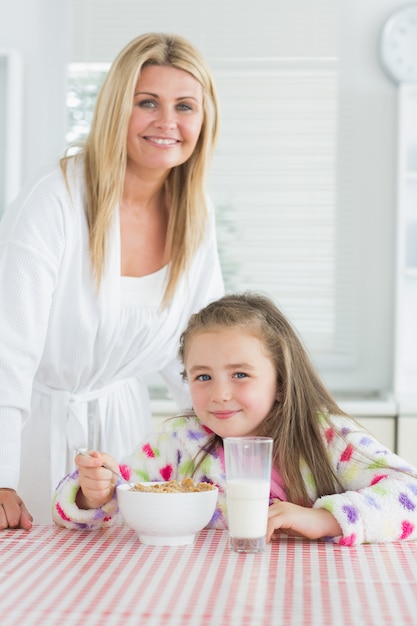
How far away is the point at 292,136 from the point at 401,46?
0.52 metres

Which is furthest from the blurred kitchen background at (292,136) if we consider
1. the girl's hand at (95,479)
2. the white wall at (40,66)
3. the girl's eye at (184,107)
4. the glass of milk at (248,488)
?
the glass of milk at (248,488)

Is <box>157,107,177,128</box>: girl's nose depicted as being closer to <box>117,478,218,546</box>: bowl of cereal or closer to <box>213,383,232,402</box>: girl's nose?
<box>213,383,232,402</box>: girl's nose

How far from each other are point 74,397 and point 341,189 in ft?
6.51

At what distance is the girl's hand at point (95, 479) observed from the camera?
61.6 inches

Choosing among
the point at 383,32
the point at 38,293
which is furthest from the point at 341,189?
the point at 38,293

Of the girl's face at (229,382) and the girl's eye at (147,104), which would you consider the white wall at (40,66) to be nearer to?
the girl's eye at (147,104)

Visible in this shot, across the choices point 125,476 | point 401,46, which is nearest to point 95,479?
point 125,476

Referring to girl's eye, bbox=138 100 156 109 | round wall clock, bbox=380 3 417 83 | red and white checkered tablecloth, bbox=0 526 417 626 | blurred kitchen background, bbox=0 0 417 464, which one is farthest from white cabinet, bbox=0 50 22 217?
red and white checkered tablecloth, bbox=0 526 417 626

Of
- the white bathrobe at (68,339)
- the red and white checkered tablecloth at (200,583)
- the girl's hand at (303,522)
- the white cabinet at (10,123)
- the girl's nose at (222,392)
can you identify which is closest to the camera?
the red and white checkered tablecloth at (200,583)

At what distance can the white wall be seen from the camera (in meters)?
3.95

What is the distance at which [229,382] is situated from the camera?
1691mm

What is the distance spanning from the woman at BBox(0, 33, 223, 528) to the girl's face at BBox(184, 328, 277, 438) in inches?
17.3

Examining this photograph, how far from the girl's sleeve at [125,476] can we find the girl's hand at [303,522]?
0.91 ft

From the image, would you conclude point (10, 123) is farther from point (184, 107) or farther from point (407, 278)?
point (184, 107)
